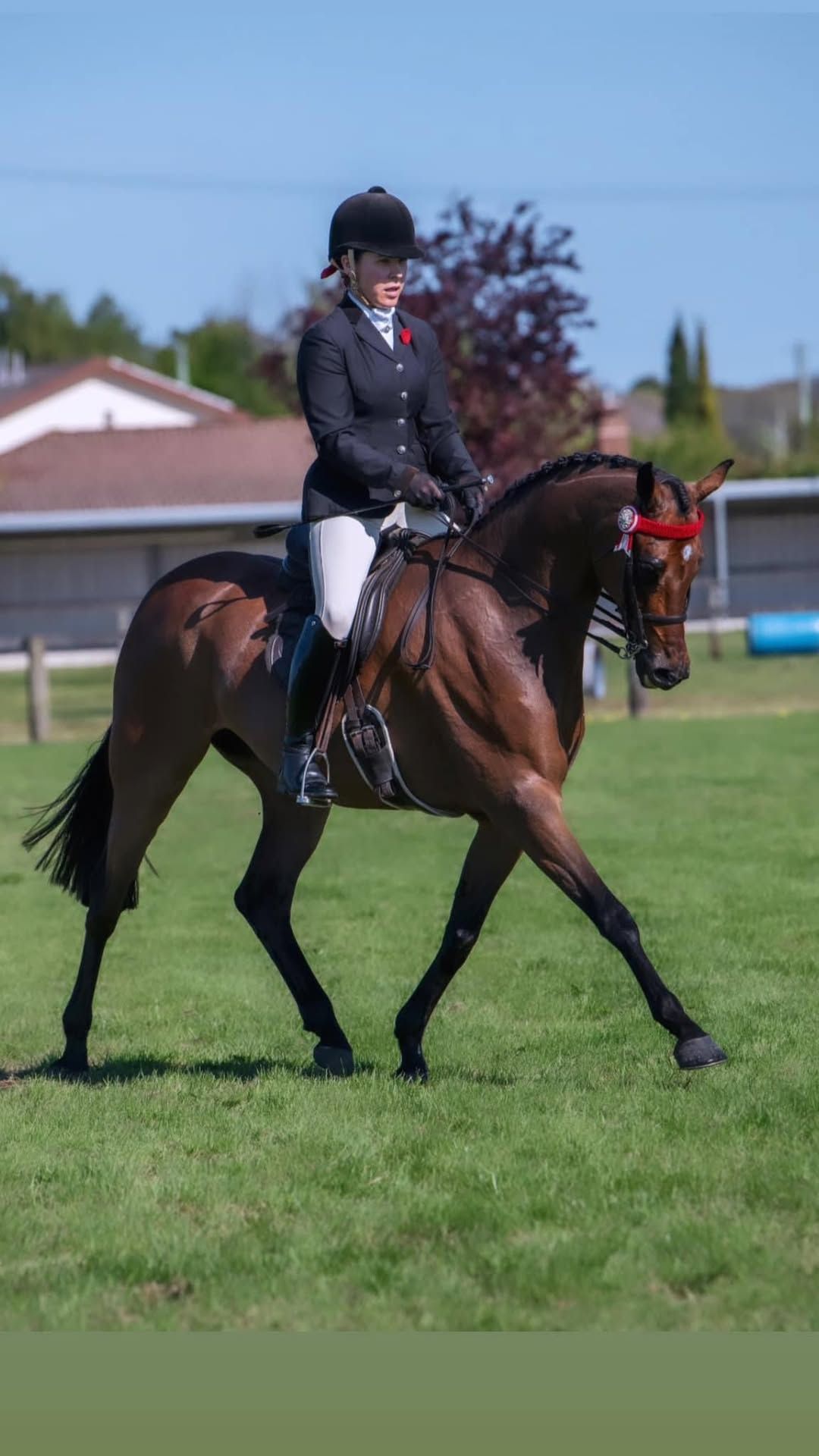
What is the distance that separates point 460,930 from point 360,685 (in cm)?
100

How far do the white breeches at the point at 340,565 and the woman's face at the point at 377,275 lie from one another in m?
0.76

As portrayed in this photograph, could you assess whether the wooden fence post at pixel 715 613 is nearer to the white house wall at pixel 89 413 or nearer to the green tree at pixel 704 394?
the white house wall at pixel 89 413

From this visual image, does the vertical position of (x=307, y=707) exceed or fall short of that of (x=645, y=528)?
it falls short

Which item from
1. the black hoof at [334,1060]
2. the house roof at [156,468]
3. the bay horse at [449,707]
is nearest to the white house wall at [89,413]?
the house roof at [156,468]

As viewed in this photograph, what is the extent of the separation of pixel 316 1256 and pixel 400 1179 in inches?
26.7

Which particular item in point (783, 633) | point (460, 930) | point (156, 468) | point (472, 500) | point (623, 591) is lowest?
point (783, 633)

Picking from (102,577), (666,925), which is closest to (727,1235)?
(666,925)

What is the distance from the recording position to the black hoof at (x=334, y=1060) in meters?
6.82

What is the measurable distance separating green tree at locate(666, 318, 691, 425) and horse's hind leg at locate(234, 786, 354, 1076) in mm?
92566

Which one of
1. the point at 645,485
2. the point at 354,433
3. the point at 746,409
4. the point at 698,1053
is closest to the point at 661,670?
the point at 645,485

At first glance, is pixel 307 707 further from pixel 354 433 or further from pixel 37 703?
pixel 37 703

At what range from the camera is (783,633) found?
2831 centimetres

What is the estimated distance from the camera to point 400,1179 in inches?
204

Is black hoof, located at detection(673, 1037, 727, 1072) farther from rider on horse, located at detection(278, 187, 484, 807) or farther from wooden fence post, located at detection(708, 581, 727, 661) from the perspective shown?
wooden fence post, located at detection(708, 581, 727, 661)
